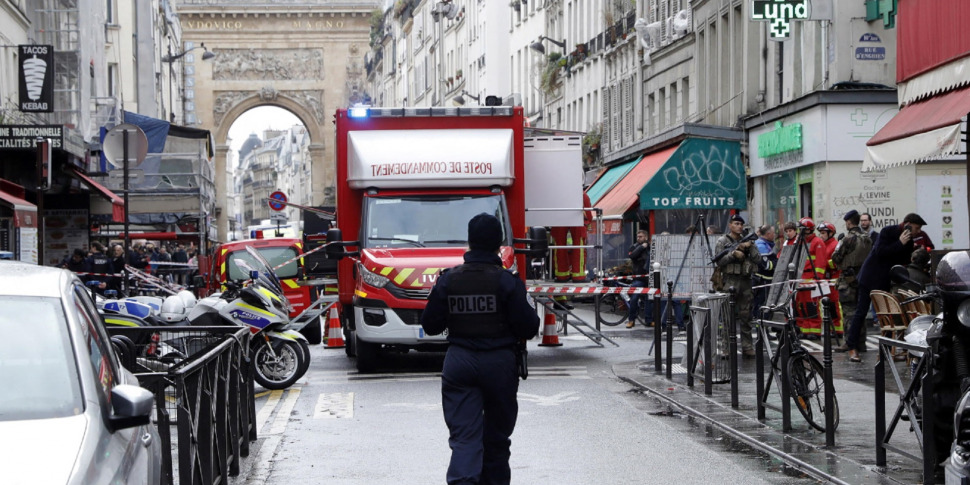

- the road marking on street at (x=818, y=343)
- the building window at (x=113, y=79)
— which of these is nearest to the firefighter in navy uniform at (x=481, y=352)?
the road marking on street at (x=818, y=343)

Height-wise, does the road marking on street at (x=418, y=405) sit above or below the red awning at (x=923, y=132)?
below

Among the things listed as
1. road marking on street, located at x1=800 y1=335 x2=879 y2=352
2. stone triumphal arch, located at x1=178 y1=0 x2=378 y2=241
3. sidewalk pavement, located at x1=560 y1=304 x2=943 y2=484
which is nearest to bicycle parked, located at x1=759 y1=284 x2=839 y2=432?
sidewalk pavement, located at x1=560 y1=304 x2=943 y2=484

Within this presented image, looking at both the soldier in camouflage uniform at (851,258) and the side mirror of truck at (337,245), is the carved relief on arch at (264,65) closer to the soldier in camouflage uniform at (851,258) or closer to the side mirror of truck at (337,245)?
the soldier in camouflage uniform at (851,258)

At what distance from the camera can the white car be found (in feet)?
16.1

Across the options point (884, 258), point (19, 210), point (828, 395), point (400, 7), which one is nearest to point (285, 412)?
point (828, 395)

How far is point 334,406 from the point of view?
1421 centimetres

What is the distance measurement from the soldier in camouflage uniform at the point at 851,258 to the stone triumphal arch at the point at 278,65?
3192 inches

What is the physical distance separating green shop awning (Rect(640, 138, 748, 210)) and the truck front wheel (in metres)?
15.5

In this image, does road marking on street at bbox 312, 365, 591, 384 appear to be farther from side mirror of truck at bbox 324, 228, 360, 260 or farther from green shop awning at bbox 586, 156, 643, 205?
green shop awning at bbox 586, 156, 643, 205

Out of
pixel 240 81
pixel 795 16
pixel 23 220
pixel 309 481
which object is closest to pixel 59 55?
pixel 23 220

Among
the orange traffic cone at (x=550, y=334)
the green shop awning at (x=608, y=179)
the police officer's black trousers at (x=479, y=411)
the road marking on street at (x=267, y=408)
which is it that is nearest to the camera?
the police officer's black trousers at (x=479, y=411)

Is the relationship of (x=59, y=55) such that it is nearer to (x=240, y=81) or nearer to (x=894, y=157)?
(x=894, y=157)

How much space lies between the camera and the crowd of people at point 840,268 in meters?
17.4

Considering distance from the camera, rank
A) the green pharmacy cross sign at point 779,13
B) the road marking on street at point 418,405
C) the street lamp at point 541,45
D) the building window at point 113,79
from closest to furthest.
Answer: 1. the road marking on street at point 418,405
2. the green pharmacy cross sign at point 779,13
3. the building window at point 113,79
4. the street lamp at point 541,45
